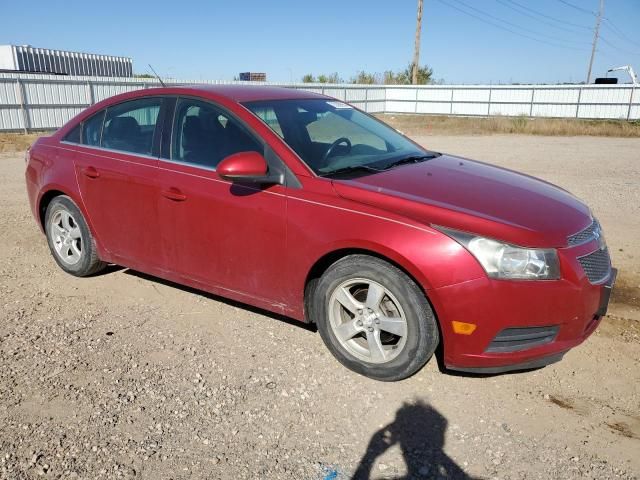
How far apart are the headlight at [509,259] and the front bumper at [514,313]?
4 centimetres

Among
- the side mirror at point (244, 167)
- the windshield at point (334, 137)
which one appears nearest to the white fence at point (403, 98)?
the windshield at point (334, 137)

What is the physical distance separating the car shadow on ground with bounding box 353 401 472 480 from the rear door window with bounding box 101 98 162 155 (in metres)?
2.68

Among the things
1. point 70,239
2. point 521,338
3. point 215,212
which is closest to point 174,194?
point 215,212

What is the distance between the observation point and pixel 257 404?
10.1 ft

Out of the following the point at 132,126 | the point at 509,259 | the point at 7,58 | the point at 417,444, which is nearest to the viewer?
the point at 417,444

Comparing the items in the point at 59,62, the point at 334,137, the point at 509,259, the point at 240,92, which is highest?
the point at 59,62

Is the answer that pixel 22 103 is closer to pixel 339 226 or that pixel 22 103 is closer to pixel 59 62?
pixel 59 62

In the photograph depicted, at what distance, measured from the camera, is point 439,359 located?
11.9 ft

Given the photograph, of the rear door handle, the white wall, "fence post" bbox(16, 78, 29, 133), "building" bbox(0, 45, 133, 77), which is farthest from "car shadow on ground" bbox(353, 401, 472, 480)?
the white wall

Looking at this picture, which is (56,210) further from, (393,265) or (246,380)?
(393,265)

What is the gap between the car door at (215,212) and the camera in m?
3.52

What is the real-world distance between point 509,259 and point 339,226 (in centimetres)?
96

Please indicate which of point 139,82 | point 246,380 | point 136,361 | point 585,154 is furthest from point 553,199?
point 139,82

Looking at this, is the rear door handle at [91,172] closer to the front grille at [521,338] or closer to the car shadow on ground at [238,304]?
the car shadow on ground at [238,304]
